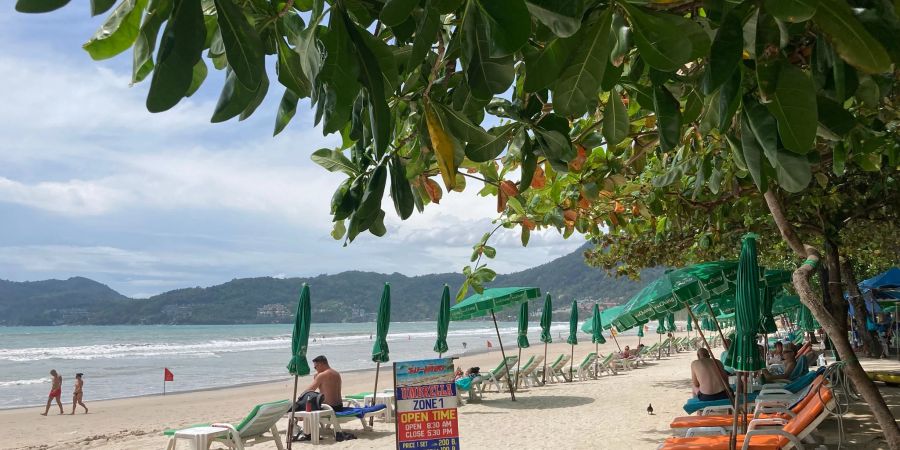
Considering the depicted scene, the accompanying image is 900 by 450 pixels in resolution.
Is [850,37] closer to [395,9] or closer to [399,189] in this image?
[395,9]

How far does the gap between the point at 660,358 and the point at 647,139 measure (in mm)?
22684

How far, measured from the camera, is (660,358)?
24297 millimetres

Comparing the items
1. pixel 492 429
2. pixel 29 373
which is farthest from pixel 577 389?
pixel 29 373

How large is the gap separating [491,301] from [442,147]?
10959mm

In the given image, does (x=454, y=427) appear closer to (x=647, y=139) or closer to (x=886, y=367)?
(x=647, y=139)

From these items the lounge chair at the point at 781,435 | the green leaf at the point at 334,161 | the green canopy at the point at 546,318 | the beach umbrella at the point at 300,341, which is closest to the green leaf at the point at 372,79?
the green leaf at the point at 334,161

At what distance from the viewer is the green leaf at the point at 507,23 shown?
71 cm

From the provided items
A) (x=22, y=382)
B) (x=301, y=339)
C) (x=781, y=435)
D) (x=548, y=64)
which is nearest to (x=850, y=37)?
(x=548, y=64)

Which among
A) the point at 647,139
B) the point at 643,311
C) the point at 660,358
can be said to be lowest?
the point at 660,358

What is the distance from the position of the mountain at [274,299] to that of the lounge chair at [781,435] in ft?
361

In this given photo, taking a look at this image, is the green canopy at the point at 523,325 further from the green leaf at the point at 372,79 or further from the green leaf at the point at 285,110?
the green leaf at the point at 372,79

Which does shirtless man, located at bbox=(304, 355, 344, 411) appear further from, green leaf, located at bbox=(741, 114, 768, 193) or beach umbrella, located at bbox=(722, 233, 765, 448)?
green leaf, located at bbox=(741, 114, 768, 193)

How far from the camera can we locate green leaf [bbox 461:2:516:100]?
0.85 metres

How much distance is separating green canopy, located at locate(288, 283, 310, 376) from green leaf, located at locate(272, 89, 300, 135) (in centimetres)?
709
